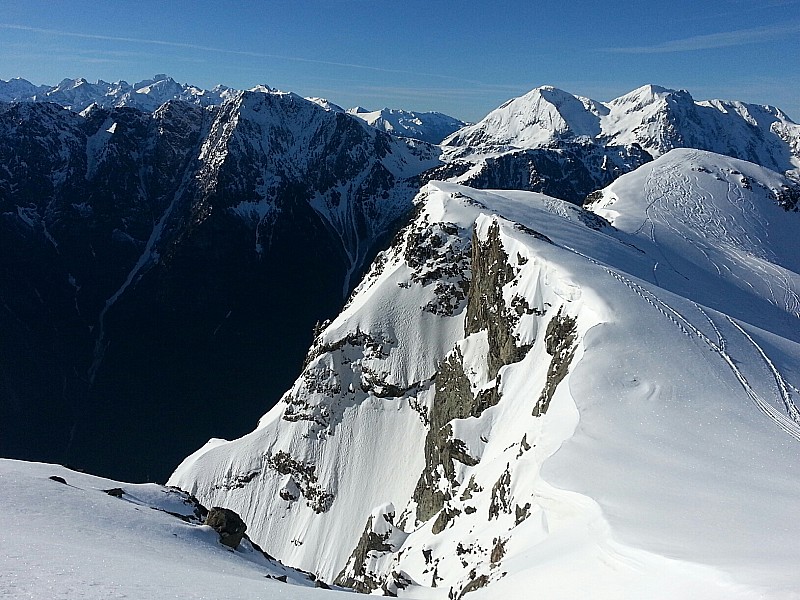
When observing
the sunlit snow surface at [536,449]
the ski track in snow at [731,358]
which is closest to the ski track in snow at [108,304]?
the sunlit snow surface at [536,449]

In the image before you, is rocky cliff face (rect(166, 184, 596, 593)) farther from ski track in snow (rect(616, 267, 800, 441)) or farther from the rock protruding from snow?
the rock protruding from snow

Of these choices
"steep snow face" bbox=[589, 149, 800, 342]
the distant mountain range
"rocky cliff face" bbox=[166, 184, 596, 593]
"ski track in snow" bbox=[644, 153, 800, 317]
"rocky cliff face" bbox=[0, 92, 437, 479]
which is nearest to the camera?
the distant mountain range

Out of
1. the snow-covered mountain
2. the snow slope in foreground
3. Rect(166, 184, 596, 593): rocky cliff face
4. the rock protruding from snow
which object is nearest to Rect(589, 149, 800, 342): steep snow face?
the snow-covered mountain

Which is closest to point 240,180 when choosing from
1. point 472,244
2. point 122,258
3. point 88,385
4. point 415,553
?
point 122,258

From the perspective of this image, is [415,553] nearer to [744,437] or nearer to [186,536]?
[186,536]

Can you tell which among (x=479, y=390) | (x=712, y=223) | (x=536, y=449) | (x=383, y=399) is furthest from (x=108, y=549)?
(x=712, y=223)

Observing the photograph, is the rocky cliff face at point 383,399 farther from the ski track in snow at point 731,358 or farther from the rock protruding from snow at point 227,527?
the rock protruding from snow at point 227,527
